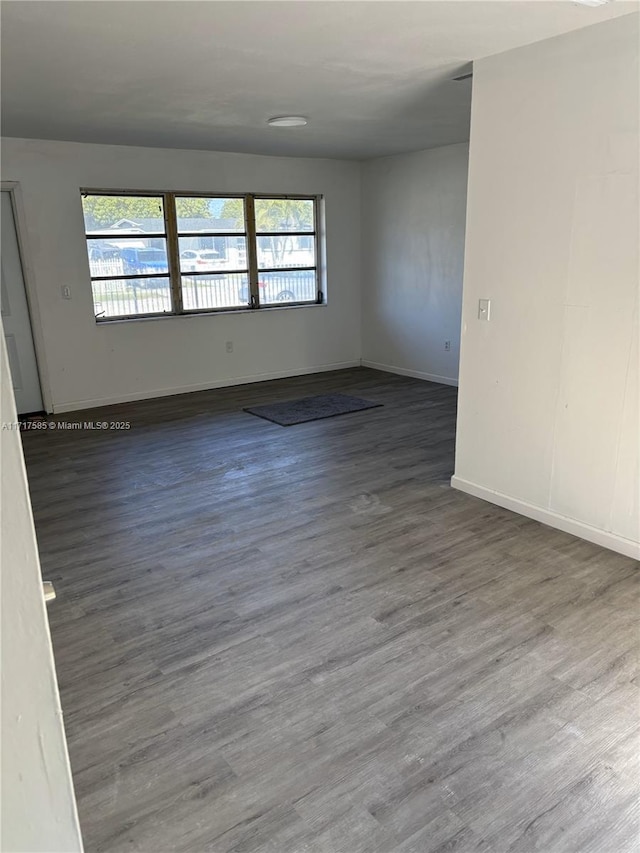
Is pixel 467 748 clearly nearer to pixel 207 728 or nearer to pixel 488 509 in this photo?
pixel 207 728

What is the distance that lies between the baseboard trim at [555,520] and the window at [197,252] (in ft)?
12.6

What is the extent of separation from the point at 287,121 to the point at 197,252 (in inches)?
85.9

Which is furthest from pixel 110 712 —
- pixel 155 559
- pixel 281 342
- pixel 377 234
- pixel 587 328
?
pixel 377 234

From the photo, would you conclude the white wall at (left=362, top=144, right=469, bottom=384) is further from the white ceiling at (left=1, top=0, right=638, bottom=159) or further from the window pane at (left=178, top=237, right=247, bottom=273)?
the window pane at (left=178, top=237, right=247, bottom=273)

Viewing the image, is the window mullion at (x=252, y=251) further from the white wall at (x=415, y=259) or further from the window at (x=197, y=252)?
the white wall at (x=415, y=259)

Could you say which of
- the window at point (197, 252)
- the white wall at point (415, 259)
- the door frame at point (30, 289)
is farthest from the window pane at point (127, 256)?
the white wall at point (415, 259)

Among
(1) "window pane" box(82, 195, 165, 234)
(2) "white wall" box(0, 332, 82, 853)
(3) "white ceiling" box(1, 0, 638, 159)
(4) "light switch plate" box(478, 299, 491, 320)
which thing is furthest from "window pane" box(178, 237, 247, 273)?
(2) "white wall" box(0, 332, 82, 853)

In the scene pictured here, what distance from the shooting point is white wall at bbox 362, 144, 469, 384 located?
247 inches

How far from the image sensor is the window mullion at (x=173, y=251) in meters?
6.09

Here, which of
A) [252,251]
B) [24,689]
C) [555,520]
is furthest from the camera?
[252,251]

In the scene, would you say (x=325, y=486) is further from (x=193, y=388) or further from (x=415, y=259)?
(x=415, y=259)

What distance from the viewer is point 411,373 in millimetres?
7148

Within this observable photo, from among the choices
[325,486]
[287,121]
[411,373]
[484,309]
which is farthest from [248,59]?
[411,373]

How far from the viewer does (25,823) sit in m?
0.75
